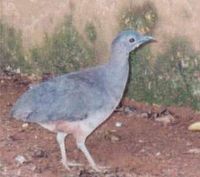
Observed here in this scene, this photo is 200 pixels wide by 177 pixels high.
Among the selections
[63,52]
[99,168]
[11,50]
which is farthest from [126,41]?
[11,50]

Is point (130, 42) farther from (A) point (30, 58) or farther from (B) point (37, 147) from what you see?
(A) point (30, 58)

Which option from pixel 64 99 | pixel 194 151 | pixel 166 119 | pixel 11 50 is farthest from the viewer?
pixel 11 50

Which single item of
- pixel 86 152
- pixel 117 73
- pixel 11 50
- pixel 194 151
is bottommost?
pixel 194 151

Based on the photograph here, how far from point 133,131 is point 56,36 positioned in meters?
Result: 1.25

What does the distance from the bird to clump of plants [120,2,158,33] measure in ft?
2.72

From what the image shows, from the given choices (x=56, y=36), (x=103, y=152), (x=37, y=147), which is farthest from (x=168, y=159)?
(x=56, y=36)

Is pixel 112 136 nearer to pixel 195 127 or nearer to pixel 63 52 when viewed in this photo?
pixel 195 127

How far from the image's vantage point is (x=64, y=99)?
23.5 feet

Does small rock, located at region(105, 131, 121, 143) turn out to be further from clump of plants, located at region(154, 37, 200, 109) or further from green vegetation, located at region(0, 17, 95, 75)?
green vegetation, located at region(0, 17, 95, 75)

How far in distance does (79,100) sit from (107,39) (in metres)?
1.34

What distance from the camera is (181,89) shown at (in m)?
8.22

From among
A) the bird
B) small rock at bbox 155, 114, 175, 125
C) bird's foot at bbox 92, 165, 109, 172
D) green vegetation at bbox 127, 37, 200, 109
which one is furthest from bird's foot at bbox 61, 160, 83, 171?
green vegetation at bbox 127, 37, 200, 109

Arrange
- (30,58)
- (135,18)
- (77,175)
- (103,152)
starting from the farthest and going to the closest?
(30,58) < (135,18) < (103,152) < (77,175)

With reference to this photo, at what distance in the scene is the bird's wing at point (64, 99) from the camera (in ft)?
23.1
